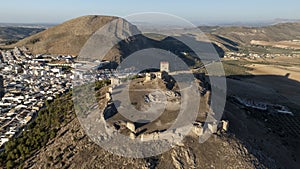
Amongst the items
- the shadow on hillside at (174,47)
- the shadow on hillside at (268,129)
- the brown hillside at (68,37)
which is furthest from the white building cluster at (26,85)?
the shadow on hillside at (268,129)

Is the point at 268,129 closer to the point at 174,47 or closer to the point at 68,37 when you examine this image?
the point at 68,37

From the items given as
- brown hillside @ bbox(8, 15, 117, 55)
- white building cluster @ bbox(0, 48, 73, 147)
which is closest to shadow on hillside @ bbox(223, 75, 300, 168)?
white building cluster @ bbox(0, 48, 73, 147)

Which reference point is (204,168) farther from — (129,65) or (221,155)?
(129,65)

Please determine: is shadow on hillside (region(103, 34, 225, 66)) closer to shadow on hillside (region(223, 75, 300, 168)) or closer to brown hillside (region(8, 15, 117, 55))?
brown hillside (region(8, 15, 117, 55))

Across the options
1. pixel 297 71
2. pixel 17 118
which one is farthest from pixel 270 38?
pixel 17 118

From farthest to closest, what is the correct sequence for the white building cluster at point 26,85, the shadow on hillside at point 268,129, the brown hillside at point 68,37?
the brown hillside at point 68,37
the white building cluster at point 26,85
the shadow on hillside at point 268,129

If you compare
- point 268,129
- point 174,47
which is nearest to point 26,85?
point 268,129

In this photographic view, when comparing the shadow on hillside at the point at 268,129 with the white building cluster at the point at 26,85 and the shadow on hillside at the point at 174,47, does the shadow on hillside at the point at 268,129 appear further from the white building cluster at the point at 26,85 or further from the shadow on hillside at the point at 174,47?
the shadow on hillside at the point at 174,47

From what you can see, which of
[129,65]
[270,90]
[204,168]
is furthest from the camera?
[129,65]
